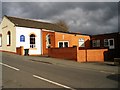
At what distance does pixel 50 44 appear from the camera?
35.4 m

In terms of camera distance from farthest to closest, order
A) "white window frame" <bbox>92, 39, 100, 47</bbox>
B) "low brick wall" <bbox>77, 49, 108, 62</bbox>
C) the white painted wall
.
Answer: "white window frame" <bbox>92, 39, 100, 47</bbox> → the white painted wall → "low brick wall" <bbox>77, 49, 108, 62</bbox>

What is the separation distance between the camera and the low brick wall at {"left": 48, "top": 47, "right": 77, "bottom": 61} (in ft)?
80.0

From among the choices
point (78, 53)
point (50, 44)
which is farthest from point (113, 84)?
point (50, 44)

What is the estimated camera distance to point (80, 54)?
79.8ft

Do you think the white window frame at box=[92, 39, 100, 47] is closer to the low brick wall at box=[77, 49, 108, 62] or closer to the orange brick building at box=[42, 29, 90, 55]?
the orange brick building at box=[42, 29, 90, 55]

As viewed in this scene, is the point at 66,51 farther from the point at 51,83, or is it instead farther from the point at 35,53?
the point at 51,83

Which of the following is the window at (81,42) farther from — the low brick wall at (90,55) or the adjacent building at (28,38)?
the low brick wall at (90,55)

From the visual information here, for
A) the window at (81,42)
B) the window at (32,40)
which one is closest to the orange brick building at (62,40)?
the window at (81,42)

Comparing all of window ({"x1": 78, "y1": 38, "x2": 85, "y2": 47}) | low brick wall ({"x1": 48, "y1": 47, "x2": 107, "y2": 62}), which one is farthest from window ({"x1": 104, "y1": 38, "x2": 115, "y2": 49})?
low brick wall ({"x1": 48, "y1": 47, "x2": 107, "y2": 62})

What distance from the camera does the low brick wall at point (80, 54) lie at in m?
24.2

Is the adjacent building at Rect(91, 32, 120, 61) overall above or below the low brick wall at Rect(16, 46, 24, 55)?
above

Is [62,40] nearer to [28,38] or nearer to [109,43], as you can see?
[28,38]

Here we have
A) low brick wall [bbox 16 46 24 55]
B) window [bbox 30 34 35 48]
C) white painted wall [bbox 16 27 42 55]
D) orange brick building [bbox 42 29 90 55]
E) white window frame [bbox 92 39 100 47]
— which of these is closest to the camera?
low brick wall [bbox 16 46 24 55]

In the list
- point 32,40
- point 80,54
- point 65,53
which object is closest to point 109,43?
point 32,40
